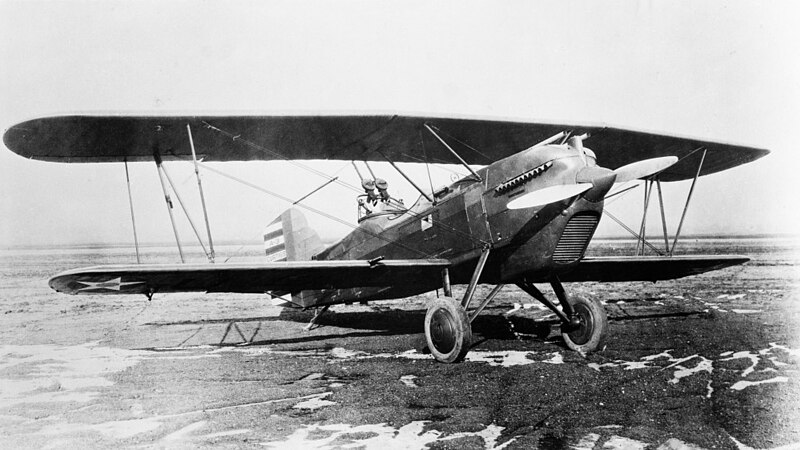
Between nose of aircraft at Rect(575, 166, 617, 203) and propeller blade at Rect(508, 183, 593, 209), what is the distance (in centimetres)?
8

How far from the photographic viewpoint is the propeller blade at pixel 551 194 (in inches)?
235

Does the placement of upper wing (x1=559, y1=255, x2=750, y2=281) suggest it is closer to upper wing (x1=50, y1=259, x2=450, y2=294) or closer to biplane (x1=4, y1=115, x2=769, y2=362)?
biplane (x1=4, y1=115, x2=769, y2=362)

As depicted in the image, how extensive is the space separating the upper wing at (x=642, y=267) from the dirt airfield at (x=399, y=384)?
0.84m

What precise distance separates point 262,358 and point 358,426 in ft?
10.6

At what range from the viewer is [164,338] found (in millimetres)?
8680

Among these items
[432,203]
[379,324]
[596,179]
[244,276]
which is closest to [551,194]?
[596,179]

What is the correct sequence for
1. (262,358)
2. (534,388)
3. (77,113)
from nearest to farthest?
(534,388) < (77,113) < (262,358)

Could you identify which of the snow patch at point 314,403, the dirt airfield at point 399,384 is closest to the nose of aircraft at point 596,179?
the dirt airfield at point 399,384

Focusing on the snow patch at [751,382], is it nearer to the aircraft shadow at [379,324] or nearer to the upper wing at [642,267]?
the upper wing at [642,267]

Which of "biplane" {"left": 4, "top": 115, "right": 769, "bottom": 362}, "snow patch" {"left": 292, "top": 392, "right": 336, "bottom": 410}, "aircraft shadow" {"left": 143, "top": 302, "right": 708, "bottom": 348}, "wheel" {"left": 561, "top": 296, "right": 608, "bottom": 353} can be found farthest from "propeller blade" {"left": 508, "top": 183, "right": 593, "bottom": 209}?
"snow patch" {"left": 292, "top": 392, "right": 336, "bottom": 410}

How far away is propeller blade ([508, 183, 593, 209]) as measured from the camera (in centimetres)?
596

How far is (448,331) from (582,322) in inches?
84.5

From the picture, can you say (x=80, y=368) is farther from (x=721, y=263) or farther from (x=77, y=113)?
(x=721, y=263)

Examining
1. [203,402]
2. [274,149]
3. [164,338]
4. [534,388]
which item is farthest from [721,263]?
[164,338]
